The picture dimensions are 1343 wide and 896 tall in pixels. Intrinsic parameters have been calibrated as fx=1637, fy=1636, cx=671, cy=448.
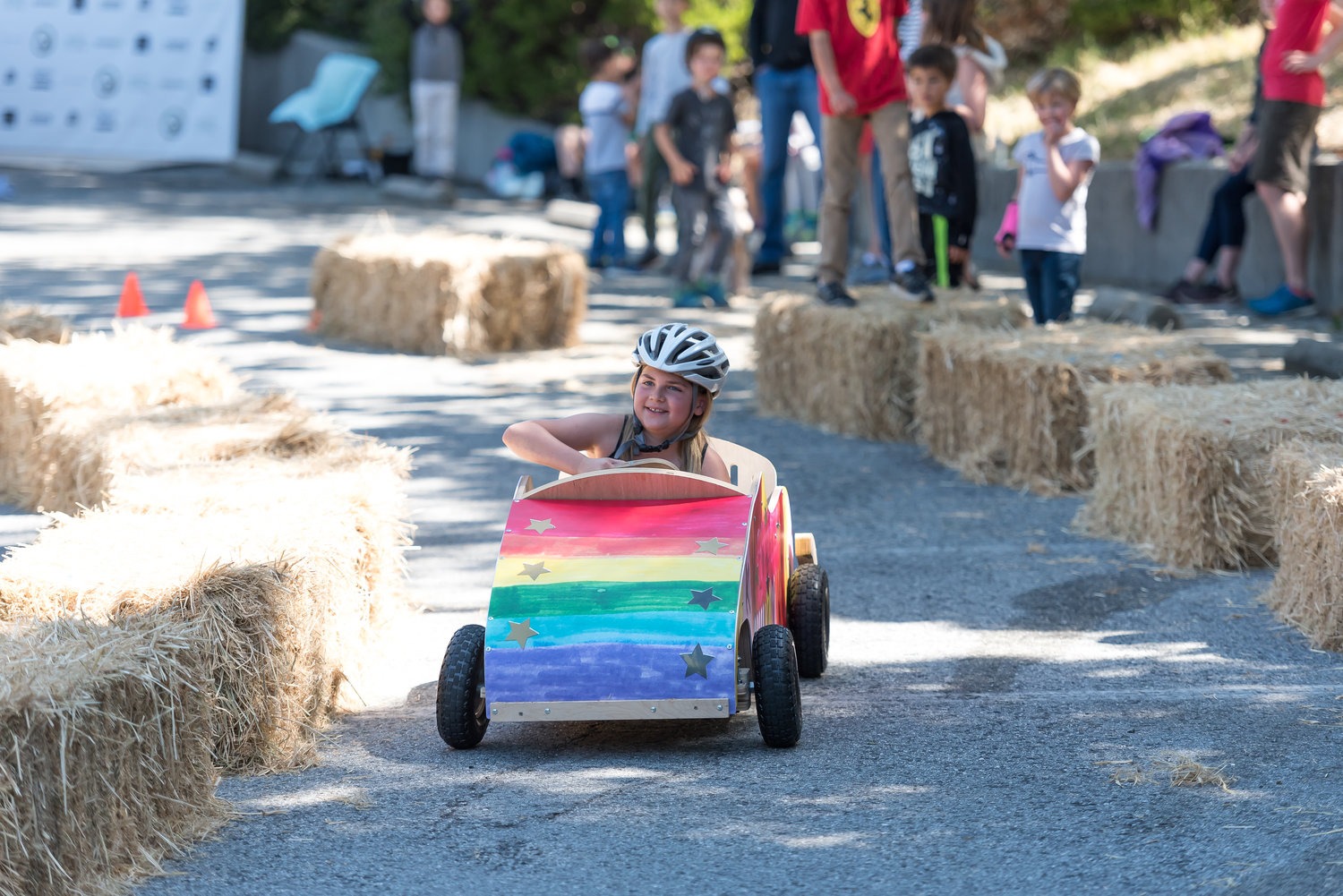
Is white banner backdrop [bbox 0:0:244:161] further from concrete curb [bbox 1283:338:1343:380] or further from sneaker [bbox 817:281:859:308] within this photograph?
concrete curb [bbox 1283:338:1343:380]

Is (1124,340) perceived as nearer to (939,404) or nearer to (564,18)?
→ (939,404)

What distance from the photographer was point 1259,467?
18.2 ft

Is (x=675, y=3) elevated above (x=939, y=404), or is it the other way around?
(x=675, y=3)

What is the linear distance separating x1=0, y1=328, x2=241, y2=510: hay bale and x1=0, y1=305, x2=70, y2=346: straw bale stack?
545 mm

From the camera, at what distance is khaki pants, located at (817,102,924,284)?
856 cm

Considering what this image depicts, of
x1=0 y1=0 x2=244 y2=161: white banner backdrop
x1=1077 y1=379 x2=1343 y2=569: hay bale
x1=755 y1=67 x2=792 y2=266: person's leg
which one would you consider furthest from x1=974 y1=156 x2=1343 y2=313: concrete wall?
x1=0 y1=0 x2=244 y2=161: white banner backdrop

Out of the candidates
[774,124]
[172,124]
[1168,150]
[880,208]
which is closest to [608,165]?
[774,124]

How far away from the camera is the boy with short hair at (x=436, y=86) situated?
18.1 metres

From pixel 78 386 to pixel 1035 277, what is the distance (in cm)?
473

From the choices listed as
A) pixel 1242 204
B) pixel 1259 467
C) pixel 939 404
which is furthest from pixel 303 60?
pixel 1259 467

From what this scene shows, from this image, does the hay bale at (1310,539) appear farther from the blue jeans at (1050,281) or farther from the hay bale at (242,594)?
the blue jeans at (1050,281)

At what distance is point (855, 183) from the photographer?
8719mm

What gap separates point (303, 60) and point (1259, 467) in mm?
21496

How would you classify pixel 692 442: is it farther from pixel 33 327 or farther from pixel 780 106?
pixel 780 106
